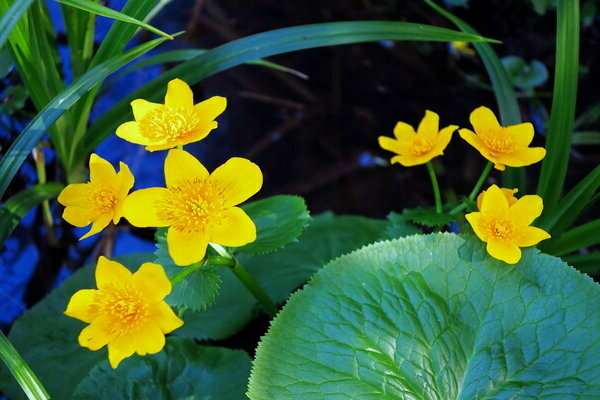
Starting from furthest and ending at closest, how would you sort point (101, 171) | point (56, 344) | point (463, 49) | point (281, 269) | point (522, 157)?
1. point (463, 49)
2. point (281, 269)
3. point (56, 344)
4. point (522, 157)
5. point (101, 171)

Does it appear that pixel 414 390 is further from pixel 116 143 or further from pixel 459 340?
pixel 116 143

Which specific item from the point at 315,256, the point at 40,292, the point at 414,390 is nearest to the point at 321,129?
the point at 315,256

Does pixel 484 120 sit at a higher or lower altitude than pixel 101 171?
higher

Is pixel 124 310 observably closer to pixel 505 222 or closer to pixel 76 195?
pixel 76 195

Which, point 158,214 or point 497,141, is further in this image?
point 497,141

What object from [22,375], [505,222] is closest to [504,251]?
[505,222]

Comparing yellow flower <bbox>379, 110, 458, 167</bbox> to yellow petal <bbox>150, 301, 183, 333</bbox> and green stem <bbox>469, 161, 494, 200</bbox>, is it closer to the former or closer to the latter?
green stem <bbox>469, 161, 494, 200</bbox>

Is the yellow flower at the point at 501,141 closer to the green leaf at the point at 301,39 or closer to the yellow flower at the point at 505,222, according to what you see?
the yellow flower at the point at 505,222
